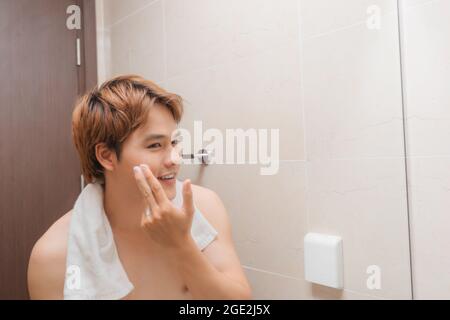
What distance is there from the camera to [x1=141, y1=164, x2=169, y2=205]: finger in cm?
55

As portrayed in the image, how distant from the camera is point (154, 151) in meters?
0.58

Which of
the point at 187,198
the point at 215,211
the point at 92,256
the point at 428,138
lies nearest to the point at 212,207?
the point at 215,211

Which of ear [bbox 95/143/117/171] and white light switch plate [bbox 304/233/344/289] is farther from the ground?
ear [bbox 95/143/117/171]

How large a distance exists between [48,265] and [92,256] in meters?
0.07

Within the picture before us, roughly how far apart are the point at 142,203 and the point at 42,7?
366 millimetres

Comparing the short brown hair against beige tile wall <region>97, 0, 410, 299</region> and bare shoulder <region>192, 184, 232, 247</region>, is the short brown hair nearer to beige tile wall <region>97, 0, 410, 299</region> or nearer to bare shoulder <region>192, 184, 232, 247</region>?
beige tile wall <region>97, 0, 410, 299</region>

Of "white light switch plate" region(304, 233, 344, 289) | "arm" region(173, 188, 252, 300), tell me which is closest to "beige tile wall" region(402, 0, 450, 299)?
"white light switch plate" region(304, 233, 344, 289)

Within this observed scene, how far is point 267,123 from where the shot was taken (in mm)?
682

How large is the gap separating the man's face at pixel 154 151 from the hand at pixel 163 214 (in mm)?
20

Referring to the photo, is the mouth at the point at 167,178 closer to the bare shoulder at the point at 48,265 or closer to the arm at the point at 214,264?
→ the arm at the point at 214,264

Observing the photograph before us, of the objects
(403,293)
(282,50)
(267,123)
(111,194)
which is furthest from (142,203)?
(403,293)

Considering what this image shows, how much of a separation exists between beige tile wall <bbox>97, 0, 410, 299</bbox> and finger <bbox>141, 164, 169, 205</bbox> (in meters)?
0.12

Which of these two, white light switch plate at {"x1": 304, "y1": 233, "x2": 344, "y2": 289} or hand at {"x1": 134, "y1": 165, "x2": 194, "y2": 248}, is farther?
white light switch plate at {"x1": 304, "y1": 233, "x2": 344, "y2": 289}
